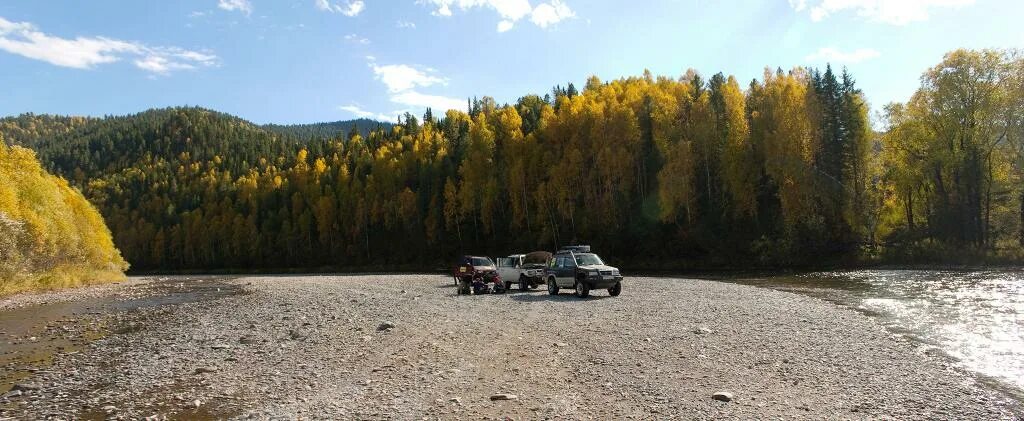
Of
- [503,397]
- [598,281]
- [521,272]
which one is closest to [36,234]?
[521,272]

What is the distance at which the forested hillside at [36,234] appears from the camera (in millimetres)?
36938

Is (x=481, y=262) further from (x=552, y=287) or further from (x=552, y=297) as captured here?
(x=552, y=297)

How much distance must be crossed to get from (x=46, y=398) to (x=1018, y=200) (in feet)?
198

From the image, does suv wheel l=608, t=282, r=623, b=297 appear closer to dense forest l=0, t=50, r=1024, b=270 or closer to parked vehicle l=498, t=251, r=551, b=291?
parked vehicle l=498, t=251, r=551, b=291

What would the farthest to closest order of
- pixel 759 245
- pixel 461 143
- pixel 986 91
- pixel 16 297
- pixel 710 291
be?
pixel 461 143 → pixel 759 245 → pixel 986 91 → pixel 16 297 → pixel 710 291

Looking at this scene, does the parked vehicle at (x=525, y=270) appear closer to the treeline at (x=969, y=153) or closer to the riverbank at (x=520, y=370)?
the riverbank at (x=520, y=370)

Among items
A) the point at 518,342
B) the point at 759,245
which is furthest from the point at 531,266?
the point at 759,245

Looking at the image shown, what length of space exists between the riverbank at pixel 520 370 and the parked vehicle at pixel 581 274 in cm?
463

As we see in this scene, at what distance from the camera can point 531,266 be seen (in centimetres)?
3266

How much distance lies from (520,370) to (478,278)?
1954cm

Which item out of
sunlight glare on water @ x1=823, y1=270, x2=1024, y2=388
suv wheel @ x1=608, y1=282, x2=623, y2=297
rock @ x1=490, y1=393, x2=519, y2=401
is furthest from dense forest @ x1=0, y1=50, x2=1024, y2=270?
rock @ x1=490, y1=393, x2=519, y2=401

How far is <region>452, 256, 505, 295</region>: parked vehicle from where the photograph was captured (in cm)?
3080

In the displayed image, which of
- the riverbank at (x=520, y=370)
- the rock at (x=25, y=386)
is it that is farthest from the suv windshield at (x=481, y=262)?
the rock at (x=25, y=386)

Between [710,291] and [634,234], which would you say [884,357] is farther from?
[634,234]
